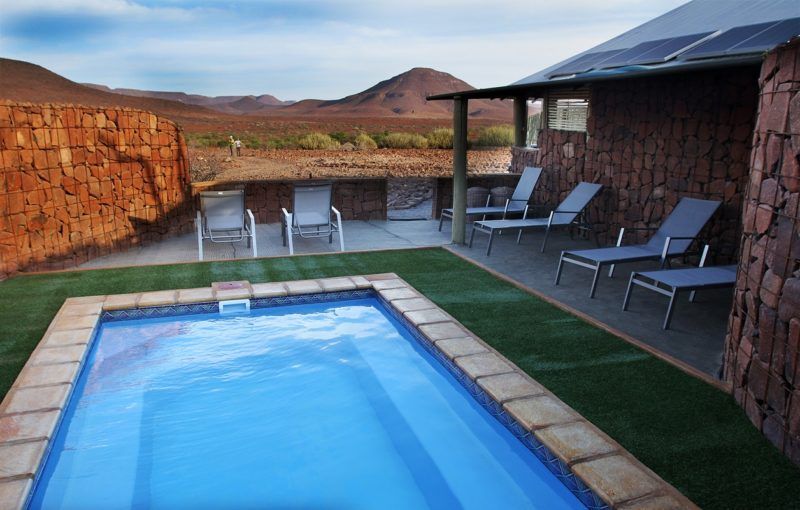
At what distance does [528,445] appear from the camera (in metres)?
3.37

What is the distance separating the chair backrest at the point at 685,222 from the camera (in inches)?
252

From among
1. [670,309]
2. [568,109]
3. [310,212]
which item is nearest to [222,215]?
[310,212]

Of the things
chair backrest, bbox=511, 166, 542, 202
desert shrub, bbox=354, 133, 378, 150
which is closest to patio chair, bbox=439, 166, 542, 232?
chair backrest, bbox=511, 166, 542, 202

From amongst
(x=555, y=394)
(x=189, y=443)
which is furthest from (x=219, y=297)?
(x=555, y=394)

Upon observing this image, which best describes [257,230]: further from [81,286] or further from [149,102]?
[149,102]

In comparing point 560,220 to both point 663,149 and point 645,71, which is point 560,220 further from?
point 645,71

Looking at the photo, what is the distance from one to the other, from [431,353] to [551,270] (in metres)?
2.79

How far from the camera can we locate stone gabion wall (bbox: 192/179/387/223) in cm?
1003

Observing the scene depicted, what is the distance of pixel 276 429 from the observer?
13.4 ft

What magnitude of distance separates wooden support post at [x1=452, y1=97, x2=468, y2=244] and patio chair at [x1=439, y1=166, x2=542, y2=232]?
532 millimetres

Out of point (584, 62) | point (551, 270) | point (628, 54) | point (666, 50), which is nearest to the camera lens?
point (551, 270)

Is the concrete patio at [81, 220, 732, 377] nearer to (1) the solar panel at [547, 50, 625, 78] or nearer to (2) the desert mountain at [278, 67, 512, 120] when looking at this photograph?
(1) the solar panel at [547, 50, 625, 78]

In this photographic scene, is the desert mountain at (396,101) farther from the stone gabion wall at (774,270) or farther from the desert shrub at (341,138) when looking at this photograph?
the stone gabion wall at (774,270)

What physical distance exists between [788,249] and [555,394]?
154cm
